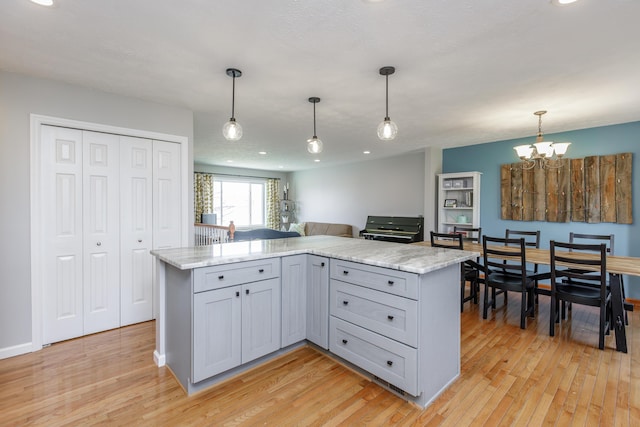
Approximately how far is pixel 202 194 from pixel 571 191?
7.48 m

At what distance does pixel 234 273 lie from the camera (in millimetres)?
2143

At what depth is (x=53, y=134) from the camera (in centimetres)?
272

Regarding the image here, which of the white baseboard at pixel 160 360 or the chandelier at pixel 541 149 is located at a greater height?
the chandelier at pixel 541 149

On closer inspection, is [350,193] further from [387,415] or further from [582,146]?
[387,415]

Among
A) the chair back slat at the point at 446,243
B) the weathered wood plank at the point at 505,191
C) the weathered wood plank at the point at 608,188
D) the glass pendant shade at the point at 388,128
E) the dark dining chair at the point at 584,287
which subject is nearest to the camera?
the glass pendant shade at the point at 388,128

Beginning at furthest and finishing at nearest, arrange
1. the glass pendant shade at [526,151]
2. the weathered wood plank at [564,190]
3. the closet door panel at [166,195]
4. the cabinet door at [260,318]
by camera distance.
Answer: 1. the weathered wood plank at [564,190]
2. the glass pendant shade at [526,151]
3. the closet door panel at [166,195]
4. the cabinet door at [260,318]

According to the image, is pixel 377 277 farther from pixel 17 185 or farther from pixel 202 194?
pixel 202 194

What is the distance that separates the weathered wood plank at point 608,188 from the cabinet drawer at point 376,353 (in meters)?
4.01

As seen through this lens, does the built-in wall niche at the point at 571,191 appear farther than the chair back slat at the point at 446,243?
Yes

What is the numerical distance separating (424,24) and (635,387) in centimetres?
280

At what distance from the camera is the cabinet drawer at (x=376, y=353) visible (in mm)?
1905

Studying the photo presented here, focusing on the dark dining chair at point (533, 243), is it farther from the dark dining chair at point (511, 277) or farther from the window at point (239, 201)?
the window at point (239, 201)

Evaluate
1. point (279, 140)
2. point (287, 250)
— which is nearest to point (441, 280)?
point (287, 250)

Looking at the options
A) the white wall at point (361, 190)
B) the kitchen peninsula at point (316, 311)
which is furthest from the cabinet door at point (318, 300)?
the white wall at point (361, 190)
